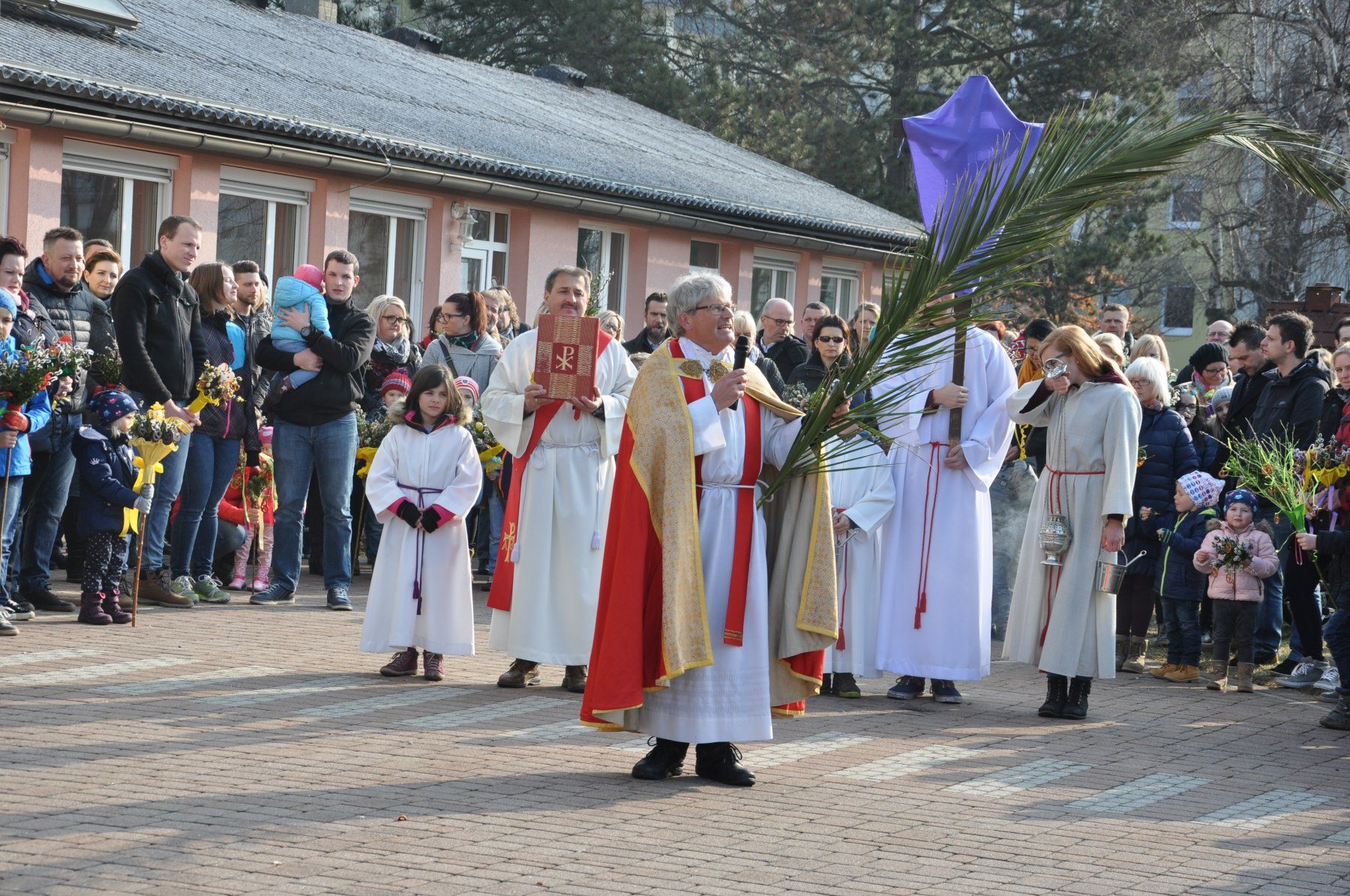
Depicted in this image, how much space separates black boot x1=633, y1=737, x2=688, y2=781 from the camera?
7176 millimetres

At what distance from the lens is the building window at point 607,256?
927 inches

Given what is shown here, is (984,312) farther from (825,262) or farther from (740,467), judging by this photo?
(825,262)

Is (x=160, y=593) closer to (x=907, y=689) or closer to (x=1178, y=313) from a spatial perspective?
(x=907, y=689)

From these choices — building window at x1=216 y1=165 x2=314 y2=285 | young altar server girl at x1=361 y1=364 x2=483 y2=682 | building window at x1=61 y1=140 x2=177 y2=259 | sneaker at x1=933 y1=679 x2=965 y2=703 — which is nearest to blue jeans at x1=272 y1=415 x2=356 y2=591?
young altar server girl at x1=361 y1=364 x2=483 y2=682

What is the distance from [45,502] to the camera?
1079cm

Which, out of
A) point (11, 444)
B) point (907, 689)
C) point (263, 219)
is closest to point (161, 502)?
point (11, 444)

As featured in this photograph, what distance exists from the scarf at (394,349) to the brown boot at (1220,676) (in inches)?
249

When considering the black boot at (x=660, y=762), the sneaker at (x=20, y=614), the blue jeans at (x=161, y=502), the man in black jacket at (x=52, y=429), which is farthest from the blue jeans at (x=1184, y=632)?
the sneaker at (x=20, y=614)

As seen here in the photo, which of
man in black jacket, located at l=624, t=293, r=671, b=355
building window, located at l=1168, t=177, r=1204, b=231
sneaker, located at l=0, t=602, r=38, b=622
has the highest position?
building window, located at l=1168, t=177, r=1204, b=231

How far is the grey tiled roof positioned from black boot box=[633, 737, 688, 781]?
10.3m

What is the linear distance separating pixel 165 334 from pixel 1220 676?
6.92 meters

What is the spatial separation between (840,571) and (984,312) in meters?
3.61

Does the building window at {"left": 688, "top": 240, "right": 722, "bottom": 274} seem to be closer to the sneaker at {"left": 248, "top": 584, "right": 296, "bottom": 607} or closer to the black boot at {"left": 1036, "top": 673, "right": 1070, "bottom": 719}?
the sneaker at {"left": 248, "top": 584, "right": 296, "bottom": 607}

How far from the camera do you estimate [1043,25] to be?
124 ft
